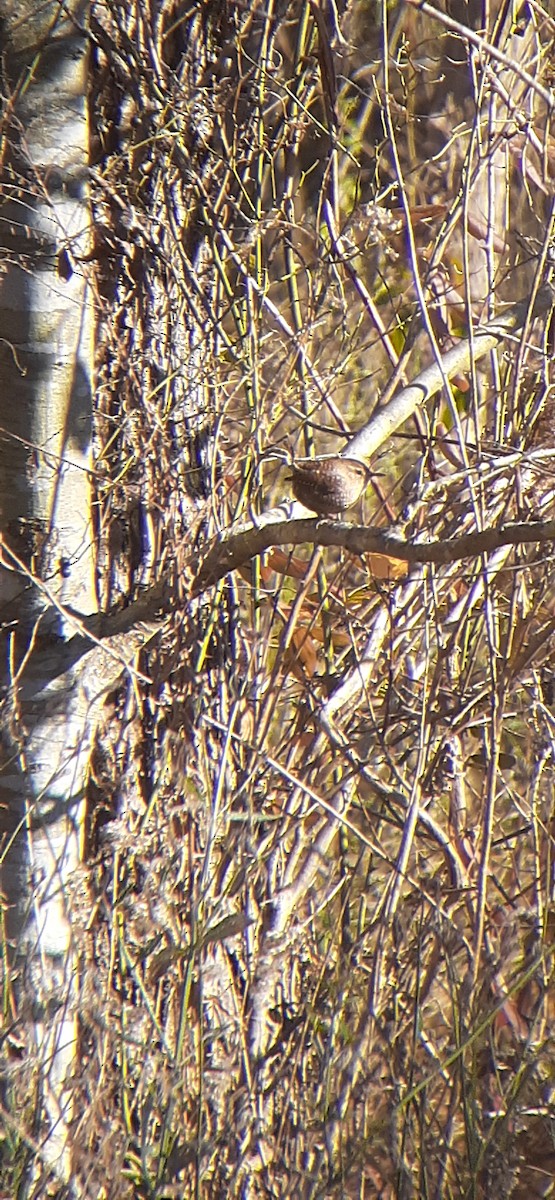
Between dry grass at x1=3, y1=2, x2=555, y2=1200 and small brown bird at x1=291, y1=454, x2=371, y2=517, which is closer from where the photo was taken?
small brown bird at x1=291, y1=454, x2=371, y2=517

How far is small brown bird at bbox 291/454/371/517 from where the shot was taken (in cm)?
155

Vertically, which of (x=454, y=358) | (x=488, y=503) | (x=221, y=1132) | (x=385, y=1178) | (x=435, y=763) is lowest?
(x=385, y=1178)

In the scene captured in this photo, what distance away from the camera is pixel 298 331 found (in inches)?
81.0

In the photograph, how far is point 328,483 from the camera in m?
1.56

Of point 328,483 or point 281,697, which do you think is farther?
point 281,697

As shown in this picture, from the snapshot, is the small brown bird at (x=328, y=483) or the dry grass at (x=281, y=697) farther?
the dry grass at (x=281, y=697)

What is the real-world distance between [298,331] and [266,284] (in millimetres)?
131

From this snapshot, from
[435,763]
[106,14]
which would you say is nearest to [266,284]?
[106,14]

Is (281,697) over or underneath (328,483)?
underneath

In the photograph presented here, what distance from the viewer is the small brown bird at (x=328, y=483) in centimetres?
155

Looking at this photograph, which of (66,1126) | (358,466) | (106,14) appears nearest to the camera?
(358,466)

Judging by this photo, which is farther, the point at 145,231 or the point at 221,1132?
the point at 145,231

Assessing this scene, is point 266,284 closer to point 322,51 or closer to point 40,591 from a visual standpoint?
point 322,51

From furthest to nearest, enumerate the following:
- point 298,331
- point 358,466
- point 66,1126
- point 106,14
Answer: point 298,331, point 106,14, point 66,1126, point 358,466
